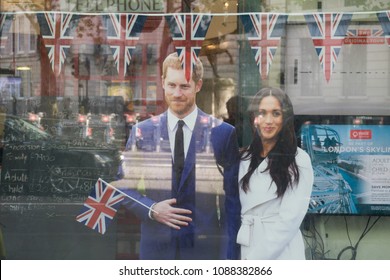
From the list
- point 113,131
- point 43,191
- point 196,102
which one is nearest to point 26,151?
point 43,191

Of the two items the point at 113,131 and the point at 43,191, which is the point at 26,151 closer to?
the point at 43,191

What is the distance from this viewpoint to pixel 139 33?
274 inches

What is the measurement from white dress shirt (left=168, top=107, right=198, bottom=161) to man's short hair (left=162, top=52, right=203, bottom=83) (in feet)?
1.05

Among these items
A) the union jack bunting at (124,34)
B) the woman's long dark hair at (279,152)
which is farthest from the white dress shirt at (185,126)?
the union jack bunting at (124,34)

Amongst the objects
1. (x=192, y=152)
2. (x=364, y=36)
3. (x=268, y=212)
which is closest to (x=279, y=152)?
(x=268, y=212)

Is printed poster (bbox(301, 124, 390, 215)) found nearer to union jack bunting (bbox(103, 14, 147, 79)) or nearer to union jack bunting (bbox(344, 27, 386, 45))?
union jack bunting (bbox(344, 27, 386, 45))

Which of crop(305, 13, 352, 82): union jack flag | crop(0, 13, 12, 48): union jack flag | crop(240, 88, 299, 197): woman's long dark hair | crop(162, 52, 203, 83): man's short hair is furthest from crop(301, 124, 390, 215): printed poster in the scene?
crop(0, 13, 12, 48): union jack flag

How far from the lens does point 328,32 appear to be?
6914 millimetres

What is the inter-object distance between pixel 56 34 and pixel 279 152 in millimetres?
2504

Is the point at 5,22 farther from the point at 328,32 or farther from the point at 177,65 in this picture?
the point at 328,32

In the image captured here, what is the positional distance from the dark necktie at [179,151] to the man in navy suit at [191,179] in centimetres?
3

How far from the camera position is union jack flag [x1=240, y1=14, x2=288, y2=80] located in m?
6.91

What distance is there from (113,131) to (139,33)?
1.01 metres
